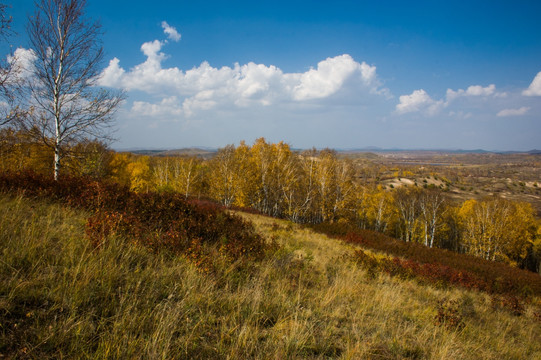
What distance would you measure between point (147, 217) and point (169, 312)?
13.8 ft

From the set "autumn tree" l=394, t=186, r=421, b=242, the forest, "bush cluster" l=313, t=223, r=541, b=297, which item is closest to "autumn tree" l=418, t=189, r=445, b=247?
the forest

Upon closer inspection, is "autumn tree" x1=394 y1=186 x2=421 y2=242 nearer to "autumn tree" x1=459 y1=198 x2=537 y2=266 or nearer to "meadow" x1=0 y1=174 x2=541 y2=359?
"autumn tree" x1=459 y1=198 x2=537 y2=266

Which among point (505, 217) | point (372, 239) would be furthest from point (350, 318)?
point (505, 217)

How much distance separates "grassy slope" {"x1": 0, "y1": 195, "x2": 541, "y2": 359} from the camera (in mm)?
2217

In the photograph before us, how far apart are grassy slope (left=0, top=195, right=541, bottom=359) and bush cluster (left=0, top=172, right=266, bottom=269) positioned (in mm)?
447

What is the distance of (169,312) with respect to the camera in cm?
270

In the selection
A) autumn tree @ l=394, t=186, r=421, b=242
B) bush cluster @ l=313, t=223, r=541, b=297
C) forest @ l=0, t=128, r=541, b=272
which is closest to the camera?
bush cluster @ l=313, t=223, r=541, b=297

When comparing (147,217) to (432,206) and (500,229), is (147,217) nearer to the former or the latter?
(432,206)

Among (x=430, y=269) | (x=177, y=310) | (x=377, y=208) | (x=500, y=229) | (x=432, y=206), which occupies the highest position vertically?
(x=177, y=310)

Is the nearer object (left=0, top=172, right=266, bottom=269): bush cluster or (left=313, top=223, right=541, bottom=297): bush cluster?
(left=0, top=172, right=266, bottom=269): bush cluster

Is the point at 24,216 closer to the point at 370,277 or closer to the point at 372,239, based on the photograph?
the point at 370,277

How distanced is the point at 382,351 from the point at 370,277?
15.6 feet

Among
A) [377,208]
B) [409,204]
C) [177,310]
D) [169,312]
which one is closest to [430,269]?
[177,310]

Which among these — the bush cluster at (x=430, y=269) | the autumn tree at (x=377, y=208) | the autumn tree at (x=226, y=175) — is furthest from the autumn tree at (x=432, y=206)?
the autumn tree at (x=226, y=175)
